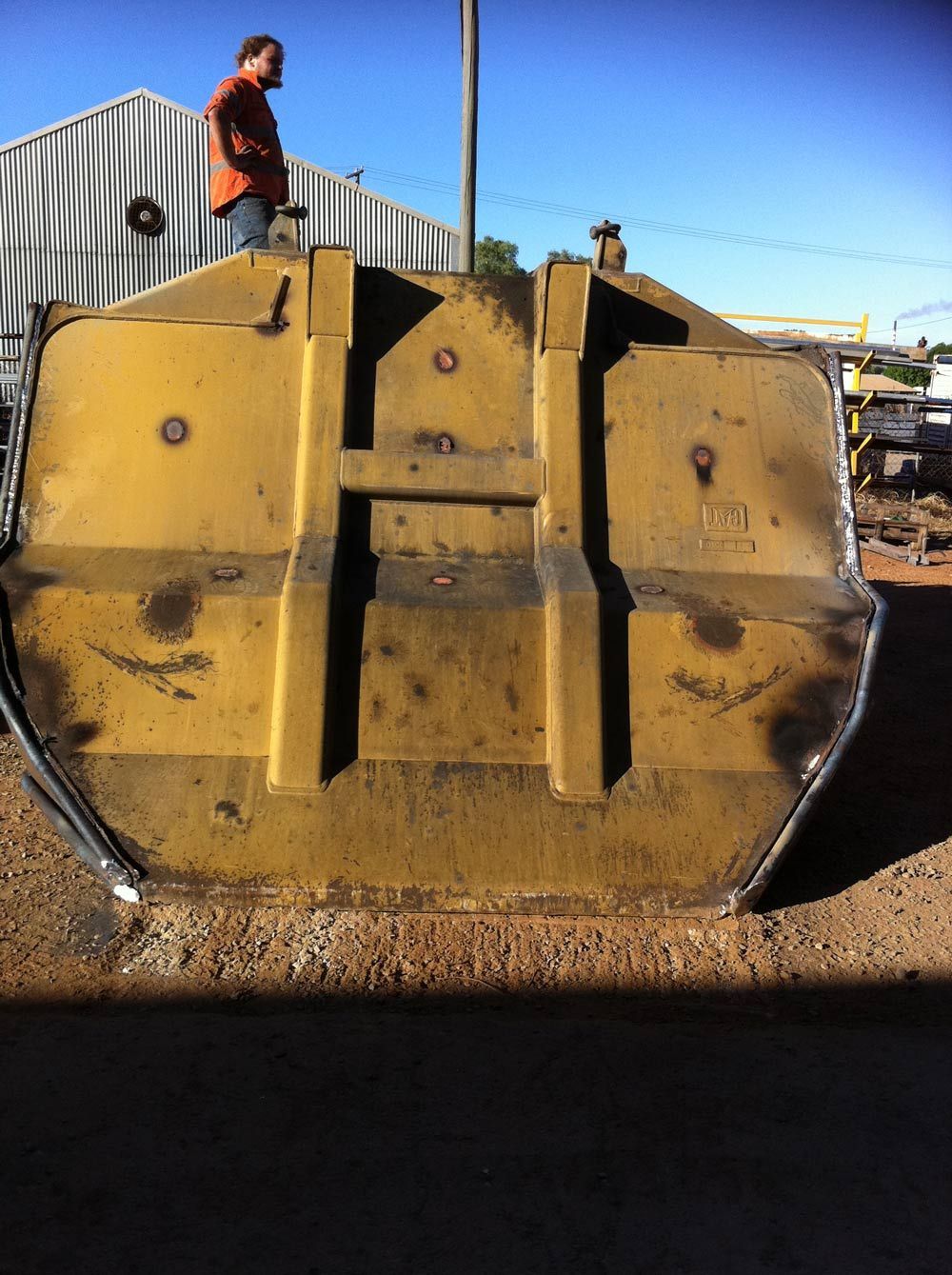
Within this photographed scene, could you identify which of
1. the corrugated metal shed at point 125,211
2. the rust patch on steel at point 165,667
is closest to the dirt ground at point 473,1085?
the rust patch on steel at point 165,667

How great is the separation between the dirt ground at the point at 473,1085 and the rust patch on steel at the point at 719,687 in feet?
2.08

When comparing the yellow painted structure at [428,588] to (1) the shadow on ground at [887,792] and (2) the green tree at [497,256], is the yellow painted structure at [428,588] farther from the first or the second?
(2) the green tree at [497,256]

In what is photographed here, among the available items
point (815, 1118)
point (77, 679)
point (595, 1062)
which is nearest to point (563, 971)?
point (595, 1062)

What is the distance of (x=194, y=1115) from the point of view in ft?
7.00

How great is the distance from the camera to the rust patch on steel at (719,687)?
330cm

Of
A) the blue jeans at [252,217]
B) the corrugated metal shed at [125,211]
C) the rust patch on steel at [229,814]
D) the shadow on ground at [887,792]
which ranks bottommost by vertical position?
the shadow on ground at [887,792]

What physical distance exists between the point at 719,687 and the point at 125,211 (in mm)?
25406

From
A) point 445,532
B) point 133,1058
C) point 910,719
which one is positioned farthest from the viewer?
point 910,719

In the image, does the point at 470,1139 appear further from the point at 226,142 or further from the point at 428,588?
the point at 226,142

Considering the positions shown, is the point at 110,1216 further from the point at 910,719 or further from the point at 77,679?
the point at 910,719

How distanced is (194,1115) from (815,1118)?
123 cm

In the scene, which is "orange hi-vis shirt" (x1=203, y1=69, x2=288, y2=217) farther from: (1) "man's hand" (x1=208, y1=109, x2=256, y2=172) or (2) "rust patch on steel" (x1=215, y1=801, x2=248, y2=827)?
(2) "rust patch on steel" (x1=215, y1=801, x2=248, y2=827)

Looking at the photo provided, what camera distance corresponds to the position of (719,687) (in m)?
3.31

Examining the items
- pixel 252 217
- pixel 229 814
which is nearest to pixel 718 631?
pixel 229 814
